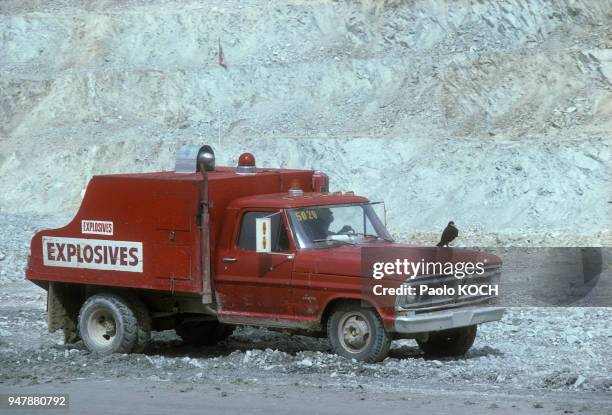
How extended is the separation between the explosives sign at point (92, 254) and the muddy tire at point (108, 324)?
419mm

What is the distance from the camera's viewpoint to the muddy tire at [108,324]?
41.8ft

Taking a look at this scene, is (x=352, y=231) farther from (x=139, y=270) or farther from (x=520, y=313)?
(x=520, y=313)

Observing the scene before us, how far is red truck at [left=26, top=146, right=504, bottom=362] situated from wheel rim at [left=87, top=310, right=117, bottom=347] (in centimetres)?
1

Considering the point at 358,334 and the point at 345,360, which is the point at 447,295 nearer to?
the point at 358,334

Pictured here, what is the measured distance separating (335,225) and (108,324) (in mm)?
2951

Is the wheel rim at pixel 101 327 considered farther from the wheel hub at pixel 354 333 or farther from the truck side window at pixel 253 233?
the wheel hub at pixel 354 333

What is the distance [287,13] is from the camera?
137 ft

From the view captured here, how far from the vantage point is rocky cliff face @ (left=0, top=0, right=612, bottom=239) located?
30.7 meters

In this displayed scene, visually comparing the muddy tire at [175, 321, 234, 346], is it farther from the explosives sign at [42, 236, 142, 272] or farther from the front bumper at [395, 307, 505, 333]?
the front bumper at [395, 307, 505, 333]

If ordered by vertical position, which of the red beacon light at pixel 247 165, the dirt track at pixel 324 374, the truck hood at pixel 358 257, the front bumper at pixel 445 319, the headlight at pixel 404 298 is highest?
the red beacon light at pixel 247 165

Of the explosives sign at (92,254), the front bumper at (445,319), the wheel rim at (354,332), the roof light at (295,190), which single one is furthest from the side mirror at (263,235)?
the front bumper at (445,319)

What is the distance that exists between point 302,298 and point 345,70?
2704 centimetres

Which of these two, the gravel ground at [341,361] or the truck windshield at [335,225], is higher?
the truck windshield at [335,225]

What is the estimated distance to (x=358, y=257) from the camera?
11500mm
